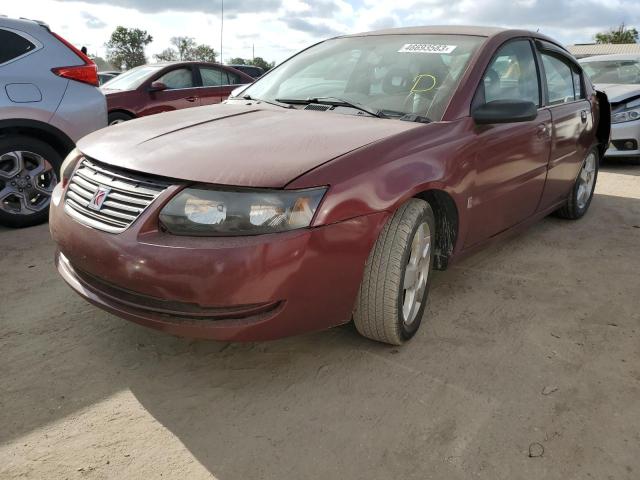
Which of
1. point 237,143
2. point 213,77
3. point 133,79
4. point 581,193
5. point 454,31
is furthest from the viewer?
point 213,77

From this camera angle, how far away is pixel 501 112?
2.76 m

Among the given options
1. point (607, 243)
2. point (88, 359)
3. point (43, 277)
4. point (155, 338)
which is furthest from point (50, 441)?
point (607, 243)

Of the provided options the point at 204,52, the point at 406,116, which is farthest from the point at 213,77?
the point at 204,52

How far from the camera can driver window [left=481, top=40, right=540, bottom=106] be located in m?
3.10

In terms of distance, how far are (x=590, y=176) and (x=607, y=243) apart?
0.93m

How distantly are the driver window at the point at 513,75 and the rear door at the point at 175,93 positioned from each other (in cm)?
510

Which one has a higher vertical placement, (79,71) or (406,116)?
(406,116)

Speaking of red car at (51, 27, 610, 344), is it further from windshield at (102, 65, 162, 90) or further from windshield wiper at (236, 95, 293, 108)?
windshield at (102, 65, 162, 90)

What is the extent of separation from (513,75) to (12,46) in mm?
3725

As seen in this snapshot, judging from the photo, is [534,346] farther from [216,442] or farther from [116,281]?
[116,281]

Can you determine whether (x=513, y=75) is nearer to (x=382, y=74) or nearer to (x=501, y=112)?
(x=501, y=112)

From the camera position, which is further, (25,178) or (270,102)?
(25,178)

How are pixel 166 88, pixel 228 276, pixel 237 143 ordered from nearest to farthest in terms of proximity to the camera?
pixel 228 276, pixel 237 143, pixel 166 88

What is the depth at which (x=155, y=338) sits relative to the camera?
264 cm
